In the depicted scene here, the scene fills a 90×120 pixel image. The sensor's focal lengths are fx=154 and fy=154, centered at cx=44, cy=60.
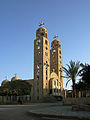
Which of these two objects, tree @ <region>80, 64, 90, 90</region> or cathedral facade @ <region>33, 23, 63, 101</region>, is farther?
cathedral facade @ <region>33, 23, 63, 101</region>

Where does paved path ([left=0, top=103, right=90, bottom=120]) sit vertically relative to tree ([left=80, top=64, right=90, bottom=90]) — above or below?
below

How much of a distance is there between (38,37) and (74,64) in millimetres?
36676

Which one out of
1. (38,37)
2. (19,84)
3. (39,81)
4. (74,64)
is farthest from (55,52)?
(74,64)

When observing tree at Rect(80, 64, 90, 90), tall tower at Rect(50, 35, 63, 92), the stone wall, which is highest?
tall tower at Rect(50, 35, 63, 92)

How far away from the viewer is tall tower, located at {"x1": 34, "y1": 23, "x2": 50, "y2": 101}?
57072 mm

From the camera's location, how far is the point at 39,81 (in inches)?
2283

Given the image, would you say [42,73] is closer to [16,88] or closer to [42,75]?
[42,75]

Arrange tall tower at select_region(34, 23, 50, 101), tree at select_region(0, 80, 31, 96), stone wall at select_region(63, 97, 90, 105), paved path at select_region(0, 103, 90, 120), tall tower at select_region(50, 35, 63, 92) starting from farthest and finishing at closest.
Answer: tall tower at select_region(50, 35, 63, 92)
tall tower at select_region(34, 23, 50, 101)
tree at select_region(0, 80, 31, 96)
stone wall at select_region(63, 97, 90, 105)
paved path at select_region(0, 103, 90, 120)

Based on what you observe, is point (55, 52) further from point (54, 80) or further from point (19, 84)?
point (19, 84)

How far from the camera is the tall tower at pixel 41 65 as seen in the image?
187 ft

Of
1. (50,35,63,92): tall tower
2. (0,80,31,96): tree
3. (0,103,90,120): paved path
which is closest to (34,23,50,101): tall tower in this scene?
(50,35,63,92): tall tower

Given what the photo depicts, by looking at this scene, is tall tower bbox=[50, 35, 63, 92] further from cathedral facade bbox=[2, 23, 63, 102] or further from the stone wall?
the stone wall

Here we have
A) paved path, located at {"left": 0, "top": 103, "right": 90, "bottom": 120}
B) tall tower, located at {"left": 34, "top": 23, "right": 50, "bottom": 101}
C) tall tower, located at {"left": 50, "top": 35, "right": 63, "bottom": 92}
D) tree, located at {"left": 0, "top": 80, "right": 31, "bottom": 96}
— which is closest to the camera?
paved path, located at {"left": 0, "top": 103, "right": 90, "bottom": 120}

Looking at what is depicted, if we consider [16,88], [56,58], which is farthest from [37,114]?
[56,58]
